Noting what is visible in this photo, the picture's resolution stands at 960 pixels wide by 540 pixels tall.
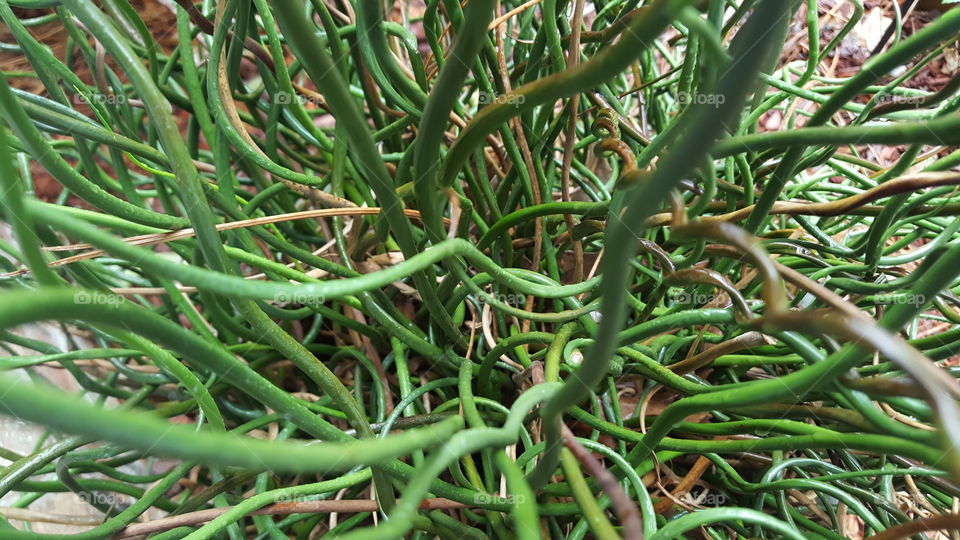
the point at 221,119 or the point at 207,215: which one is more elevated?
the point at 221,119

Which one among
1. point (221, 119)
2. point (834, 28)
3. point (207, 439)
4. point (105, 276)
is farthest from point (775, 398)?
point (834, 28)

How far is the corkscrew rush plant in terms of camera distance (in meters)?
0.14

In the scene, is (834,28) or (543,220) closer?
(543,220)

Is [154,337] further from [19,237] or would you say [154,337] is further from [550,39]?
[550,39]

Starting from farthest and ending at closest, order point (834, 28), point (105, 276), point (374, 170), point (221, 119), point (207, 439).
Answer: point (834, 28), point (105, 276), point (221, 119), point (374, 170), point (207, 439)

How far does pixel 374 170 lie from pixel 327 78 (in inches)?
2.0

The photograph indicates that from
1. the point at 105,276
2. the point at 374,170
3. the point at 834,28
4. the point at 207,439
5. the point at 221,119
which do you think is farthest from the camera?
the point at 834,28

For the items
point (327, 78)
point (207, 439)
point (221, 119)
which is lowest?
point (207, 439)

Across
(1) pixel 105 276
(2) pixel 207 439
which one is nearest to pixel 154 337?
(2) pixel 207 439

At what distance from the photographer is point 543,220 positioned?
404 millimetres

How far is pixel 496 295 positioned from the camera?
0.39 meters

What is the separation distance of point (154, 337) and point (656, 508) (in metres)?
0.32

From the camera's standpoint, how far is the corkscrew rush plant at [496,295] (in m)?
0.14

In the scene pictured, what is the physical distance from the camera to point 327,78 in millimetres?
168
